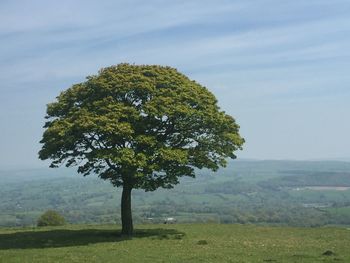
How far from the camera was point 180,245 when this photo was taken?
115 ft

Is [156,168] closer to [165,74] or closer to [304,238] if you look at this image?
[165,74]

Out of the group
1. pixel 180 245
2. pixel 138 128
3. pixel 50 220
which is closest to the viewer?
pixel 180 245

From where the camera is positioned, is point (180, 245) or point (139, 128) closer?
point (180, 245)

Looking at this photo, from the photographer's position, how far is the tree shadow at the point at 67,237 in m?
37.0

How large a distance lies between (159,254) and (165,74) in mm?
17650

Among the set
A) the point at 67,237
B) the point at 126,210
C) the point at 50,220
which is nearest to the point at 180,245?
the point at 126,210

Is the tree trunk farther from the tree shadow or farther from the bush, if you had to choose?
the bush

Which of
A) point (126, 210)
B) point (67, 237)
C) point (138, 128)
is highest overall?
point (138, 128)

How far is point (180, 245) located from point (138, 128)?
392 inches

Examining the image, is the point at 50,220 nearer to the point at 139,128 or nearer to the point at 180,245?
the point at 139,128

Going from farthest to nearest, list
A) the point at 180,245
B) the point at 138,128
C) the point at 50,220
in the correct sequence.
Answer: the point at 50,220, the point at 138,128, the point at 180,245

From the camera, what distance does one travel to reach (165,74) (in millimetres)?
43188

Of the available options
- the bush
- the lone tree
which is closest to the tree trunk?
the lone tree

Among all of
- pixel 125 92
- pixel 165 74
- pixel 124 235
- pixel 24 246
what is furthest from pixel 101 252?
pixel 165 74
